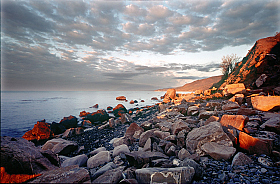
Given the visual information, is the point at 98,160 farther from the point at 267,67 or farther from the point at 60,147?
the point at 267,67

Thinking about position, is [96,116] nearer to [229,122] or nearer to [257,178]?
[229,122]

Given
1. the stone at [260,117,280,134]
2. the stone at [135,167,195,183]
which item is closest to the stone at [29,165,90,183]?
the stone at [135,167,195,183]

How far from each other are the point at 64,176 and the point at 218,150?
386 cm

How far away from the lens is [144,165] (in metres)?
3.25

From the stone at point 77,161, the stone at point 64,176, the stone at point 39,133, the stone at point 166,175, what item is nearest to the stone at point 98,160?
the stone at point 77,161

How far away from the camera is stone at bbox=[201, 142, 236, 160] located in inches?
129

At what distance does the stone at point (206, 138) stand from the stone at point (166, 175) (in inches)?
54.3

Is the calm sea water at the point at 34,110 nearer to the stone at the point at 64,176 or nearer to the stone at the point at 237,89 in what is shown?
the stone at the point at 64,176

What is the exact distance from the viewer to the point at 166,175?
2.46 metres

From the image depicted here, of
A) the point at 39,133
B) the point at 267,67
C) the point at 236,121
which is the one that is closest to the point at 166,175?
the point at 236,121

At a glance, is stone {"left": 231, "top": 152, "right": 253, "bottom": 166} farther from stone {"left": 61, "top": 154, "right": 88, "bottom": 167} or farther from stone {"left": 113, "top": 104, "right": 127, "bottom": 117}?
stone {"left": 113, "top": 104, "right": 127, "bottom": 117}

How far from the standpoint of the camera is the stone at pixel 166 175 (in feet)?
8.04

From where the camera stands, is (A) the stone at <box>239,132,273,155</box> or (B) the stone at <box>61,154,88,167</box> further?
(B) the stone at <box>61,154,88,167</box>

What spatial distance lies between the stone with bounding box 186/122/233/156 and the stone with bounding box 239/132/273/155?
35 cm
